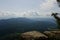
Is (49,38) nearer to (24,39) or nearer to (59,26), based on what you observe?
(24,39)

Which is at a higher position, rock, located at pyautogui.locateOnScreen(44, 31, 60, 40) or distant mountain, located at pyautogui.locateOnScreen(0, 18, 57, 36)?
rock, located at pyautogui.locateOnScreen(44, 31, 60, 40)

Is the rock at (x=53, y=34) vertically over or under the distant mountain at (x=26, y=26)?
over

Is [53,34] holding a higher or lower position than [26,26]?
higher

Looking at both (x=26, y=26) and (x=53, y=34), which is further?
(x=26, y=26)

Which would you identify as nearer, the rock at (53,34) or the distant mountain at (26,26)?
the rock at (53,34)

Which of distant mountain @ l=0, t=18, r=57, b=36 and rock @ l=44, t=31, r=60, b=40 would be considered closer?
rock @ l=44, t=31, r=60, b=40

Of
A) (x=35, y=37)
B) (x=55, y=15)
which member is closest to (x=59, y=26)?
(x=55, y=15)

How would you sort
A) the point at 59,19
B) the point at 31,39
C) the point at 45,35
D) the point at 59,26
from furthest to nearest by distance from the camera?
the point at 59,26
the point at 59,19
the point at 45,35
the point at 31,39

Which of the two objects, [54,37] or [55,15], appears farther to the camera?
[55,15]

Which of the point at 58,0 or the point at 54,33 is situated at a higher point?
the point at 58,0

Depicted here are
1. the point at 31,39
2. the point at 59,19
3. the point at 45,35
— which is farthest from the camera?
the point at 59,19

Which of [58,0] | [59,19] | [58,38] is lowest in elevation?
[58,38]
